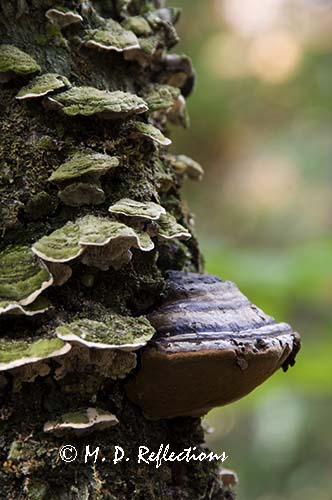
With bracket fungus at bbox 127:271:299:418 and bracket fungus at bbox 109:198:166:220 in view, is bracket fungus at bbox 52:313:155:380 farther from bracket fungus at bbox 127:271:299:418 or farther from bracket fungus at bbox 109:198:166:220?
bracket fungus at bbox 109:198:166:220

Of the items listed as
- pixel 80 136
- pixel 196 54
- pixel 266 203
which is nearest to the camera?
pixel 80 136

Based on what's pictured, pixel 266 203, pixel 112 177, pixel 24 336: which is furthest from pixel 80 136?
pixel 266 203

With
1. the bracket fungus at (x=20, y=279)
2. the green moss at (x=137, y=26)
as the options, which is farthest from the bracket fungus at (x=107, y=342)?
the green moss at (x=137, y=26)

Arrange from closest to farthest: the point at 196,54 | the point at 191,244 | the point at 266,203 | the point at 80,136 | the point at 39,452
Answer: the point at 39,452 → the point at 80,136 → the point at 191,244 → the point at 196,54 → the point at 266,203

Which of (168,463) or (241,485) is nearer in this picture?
(168,463)

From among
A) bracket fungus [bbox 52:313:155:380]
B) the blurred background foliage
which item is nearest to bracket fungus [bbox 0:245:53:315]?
bracket fungus [bbox 52:313:155:380]

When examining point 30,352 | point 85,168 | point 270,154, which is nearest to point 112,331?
point 30,352

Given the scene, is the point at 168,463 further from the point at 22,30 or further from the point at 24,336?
the point at 22,30

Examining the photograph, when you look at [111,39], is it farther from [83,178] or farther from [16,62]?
[83,178]
